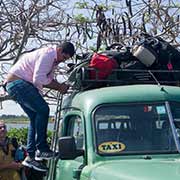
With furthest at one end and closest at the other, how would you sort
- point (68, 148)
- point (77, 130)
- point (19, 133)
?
1. point (19, 133)
2. point (77, 130)
3. point (68, 148)

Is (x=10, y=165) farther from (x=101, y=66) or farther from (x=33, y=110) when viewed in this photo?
(x=101, y=66)

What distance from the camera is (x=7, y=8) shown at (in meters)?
12.1

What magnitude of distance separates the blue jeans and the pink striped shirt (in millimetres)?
98

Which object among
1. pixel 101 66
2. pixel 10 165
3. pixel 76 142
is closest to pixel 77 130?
pixel 76 142

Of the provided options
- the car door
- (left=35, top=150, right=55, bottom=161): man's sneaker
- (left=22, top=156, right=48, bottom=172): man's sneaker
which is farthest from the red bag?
(left=22, top=156, right=48, bottom=172): man's sneaker

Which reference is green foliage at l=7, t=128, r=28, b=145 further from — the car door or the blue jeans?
the car door

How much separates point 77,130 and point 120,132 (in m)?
0.55

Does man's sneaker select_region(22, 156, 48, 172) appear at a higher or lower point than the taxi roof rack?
lower

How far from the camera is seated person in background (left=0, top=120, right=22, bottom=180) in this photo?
25.8 ft

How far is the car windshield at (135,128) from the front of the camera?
18.4ft

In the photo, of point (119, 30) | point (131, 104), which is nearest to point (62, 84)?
point (131, 104)

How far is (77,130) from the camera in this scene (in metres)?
6.09

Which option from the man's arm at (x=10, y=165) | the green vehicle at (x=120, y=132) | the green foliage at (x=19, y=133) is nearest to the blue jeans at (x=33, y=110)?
the green vehicle at (x=120, y=132)

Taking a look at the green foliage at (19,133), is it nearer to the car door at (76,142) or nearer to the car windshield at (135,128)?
the car door at (76,142)
